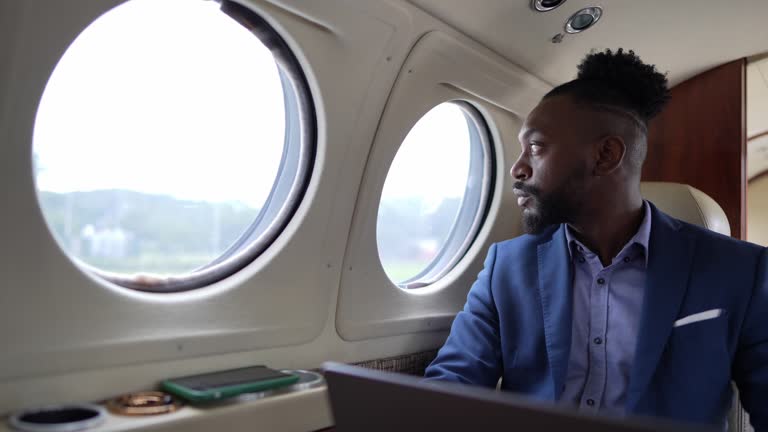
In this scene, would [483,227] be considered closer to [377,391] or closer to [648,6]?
[648,6]

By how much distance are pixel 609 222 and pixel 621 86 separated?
443 millimetres

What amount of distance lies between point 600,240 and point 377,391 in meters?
1.29

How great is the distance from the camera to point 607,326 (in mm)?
1744

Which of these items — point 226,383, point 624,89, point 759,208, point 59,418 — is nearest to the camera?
point 59,418

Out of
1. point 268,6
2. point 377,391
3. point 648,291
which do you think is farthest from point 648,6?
point 377,391

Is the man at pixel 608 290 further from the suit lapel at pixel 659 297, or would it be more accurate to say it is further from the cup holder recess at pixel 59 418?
the cup holder recess at pixel 59 418

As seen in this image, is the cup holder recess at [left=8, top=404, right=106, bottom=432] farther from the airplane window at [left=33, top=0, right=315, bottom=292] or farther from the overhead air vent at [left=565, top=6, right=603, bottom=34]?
the overhead air vent at [left=565, top=6, right=603, bottom=34]

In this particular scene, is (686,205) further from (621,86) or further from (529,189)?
(529,189)

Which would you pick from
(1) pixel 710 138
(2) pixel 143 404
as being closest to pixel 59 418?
(2) pixel 143 404

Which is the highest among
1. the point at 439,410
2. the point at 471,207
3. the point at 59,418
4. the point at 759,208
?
the point at 759,208

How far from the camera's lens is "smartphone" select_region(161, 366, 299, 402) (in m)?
1.33

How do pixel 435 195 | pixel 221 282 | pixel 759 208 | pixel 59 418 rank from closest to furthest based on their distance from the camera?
pixel 59 418 → pixel 221 282 → pixel 435 195 → pixel 759 208

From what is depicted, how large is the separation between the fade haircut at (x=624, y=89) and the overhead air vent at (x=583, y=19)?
140 mm

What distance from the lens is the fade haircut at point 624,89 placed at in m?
1.92
